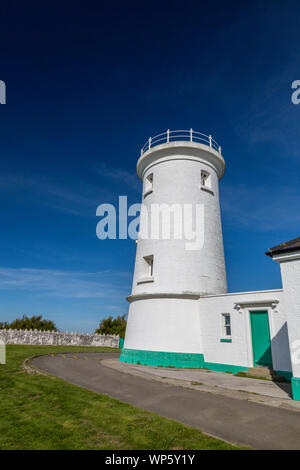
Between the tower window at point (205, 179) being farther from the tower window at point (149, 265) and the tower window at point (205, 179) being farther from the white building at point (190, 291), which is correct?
the tower window at point (149, 265)

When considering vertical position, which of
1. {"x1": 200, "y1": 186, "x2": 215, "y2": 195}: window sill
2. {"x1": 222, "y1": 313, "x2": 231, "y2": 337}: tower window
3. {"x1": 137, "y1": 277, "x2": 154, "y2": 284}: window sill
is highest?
{"x1": 200, "y1": 186, "x2": 215, "y2": 195}: window sill

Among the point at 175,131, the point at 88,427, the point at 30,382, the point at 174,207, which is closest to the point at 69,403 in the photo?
the point at 88,427

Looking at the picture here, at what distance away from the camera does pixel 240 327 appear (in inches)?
528

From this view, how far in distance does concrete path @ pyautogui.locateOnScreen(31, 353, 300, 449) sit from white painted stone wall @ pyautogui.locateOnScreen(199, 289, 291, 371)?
4963 mm

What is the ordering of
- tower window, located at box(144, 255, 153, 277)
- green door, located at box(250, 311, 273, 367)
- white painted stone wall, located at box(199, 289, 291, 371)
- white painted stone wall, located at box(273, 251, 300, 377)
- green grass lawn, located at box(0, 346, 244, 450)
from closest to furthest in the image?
1. green grass lawn, located at box(0, 346, 244, 450)
2. white painted stone wall, located at box(273, 251, 300, 377)
3. white painted stone wall, located at box(199, 289, 291, 371)
4. green door, located at box(250, 311, 273, 367)
5. tower window, located at box(144, 255, 153, 277)

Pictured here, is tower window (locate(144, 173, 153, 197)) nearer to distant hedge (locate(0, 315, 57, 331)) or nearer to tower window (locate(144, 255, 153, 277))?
tower window (locate(144, 255, 153, 277))

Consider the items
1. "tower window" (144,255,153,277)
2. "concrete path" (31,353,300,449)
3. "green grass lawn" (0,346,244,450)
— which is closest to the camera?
Result: "green grass lawn" (0,346,244,450)

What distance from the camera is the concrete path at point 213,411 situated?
504 cm

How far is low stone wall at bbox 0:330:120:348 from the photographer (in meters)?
25.8

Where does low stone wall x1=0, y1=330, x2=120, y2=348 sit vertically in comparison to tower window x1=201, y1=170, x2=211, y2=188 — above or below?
below

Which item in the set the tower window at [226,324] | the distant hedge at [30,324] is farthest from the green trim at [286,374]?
the distant hedge at [30,324]

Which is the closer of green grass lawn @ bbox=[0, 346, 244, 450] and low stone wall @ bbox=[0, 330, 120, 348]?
green grass lawn @ bbox=[0, 346, 244, 450]

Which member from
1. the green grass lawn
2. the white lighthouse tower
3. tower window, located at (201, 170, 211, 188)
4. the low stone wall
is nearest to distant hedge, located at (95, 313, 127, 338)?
the low stone wall
